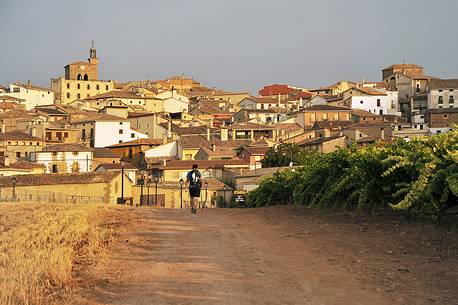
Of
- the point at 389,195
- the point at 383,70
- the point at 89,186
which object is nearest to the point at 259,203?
the point at 389,195

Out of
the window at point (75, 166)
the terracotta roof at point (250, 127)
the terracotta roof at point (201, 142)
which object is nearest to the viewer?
the window at point (75, 166)

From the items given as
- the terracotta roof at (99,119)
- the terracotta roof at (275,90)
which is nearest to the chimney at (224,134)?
the terracotta roof at (99,119)

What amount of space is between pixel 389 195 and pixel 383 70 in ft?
458

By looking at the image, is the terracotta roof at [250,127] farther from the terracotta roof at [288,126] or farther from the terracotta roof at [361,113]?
the terracotta roof at [361,113]

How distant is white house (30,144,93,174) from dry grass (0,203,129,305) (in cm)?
6122

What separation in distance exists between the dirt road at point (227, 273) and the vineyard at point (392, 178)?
175cm

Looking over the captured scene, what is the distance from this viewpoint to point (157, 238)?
44.4ft

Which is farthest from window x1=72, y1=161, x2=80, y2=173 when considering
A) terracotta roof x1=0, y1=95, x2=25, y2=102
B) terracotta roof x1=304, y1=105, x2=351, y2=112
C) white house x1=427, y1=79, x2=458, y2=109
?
terracotta roof x1=0, y1=95, x2=25, y2=102

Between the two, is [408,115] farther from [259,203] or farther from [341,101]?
[259,203]

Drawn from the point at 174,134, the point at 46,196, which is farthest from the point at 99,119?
the point at 46,196

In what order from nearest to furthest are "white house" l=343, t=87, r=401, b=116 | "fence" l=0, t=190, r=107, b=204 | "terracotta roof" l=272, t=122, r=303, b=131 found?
"fence" l=0, t=190, r=107, b=204, "terracotta roof" l=272, t=122, r=303, b=131, "white house" l=343, t=87, r=401, b=116

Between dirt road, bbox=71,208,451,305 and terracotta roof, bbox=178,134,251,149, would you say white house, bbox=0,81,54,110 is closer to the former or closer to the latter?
terracotta roof, bbox=178,134,251,149

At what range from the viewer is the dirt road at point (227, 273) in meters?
7.85

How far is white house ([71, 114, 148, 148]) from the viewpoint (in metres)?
97.2
